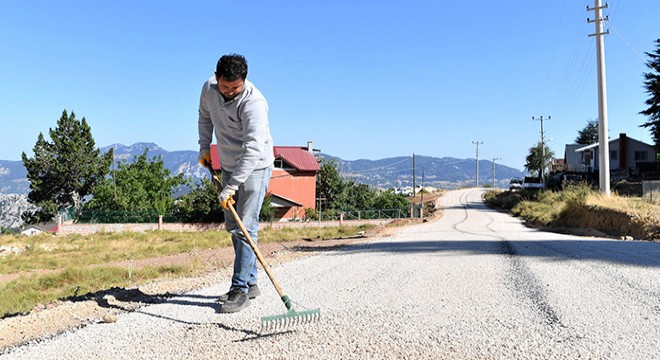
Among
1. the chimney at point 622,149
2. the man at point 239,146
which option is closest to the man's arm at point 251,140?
the man at point 239,146

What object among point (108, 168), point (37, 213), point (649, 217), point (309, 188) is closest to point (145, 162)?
point (108, 168)

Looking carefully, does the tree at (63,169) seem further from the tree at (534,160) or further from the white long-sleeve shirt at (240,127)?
the tree at (534,160)

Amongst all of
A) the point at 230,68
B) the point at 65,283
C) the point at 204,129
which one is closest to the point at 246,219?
the point at 204,129

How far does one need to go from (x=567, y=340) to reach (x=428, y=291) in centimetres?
155

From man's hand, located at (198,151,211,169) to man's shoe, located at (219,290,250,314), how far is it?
1.17 metres

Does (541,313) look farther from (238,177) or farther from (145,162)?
(145,162)

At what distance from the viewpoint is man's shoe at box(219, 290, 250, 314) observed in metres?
3.87

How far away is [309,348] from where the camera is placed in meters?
2.98

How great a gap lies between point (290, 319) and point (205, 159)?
173cm

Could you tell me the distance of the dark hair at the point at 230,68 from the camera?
3750 mm

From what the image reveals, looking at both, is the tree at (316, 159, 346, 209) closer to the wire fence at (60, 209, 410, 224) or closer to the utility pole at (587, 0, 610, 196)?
the wire fence at (60, 209, 410, 224)

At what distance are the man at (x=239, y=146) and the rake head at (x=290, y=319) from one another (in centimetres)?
57

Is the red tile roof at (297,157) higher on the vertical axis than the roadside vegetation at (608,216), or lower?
higher

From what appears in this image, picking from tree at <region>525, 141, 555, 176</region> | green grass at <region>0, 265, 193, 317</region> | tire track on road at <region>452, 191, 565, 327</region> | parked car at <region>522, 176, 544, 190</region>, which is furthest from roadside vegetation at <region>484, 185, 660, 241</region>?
tree at <region>525, 141, 555, 176</region>
